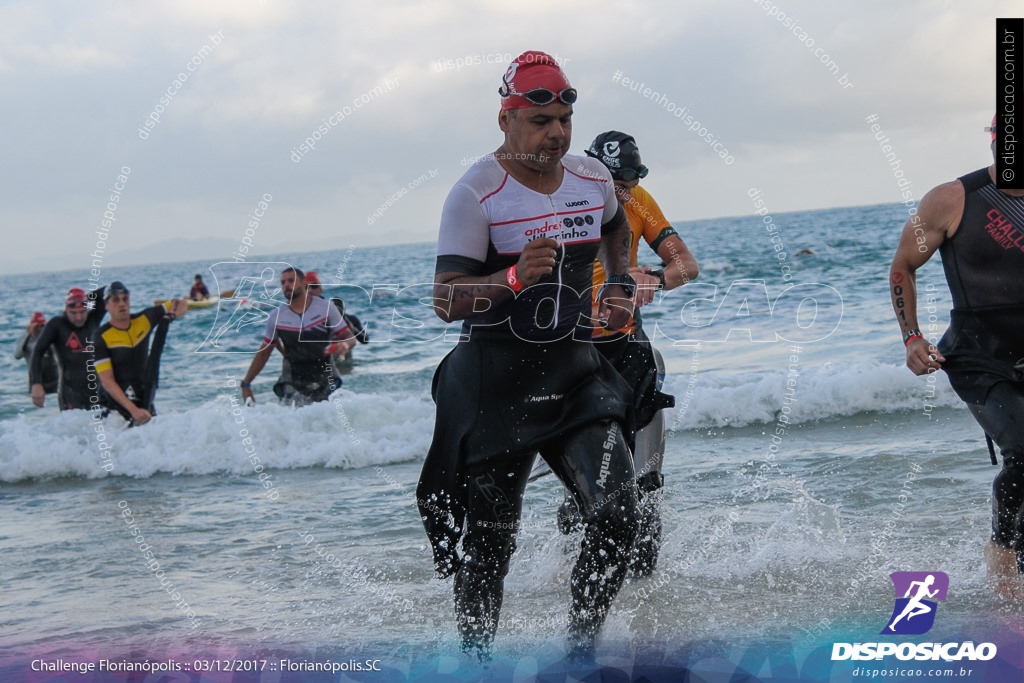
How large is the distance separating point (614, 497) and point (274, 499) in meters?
4.74

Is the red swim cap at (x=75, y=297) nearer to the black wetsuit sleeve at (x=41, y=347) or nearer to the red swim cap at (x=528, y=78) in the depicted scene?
the black wetsuit sleeve at (x=41, y=347)

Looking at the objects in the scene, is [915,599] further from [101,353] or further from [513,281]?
[101,353]

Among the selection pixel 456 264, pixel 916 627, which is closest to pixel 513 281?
pixel 456 264

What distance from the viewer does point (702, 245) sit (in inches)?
1489

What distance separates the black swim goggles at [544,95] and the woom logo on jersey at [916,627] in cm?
233

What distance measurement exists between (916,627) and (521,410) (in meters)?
1.91

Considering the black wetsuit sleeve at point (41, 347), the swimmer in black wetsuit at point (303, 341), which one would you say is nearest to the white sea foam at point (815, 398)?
the swimmer in black wetsuit at point (303, 341)

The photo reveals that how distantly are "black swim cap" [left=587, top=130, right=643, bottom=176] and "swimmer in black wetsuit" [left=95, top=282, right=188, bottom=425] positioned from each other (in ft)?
17.8

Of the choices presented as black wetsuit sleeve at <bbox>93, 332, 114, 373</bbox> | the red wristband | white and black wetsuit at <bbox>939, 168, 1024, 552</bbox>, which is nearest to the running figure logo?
white and black wetsuit at <bbox>939, 168, 1024, 552</bbox>

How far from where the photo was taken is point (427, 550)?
5.71 m

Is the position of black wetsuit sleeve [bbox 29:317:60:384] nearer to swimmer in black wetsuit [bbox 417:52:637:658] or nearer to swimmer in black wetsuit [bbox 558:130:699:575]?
swimmer in black wetsuit [bbox 558:130:699:575]

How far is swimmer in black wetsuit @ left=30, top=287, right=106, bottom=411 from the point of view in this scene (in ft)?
32.9

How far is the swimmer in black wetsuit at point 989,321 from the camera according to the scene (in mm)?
3832

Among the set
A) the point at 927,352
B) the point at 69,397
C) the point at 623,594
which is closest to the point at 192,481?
the point at 69,397
